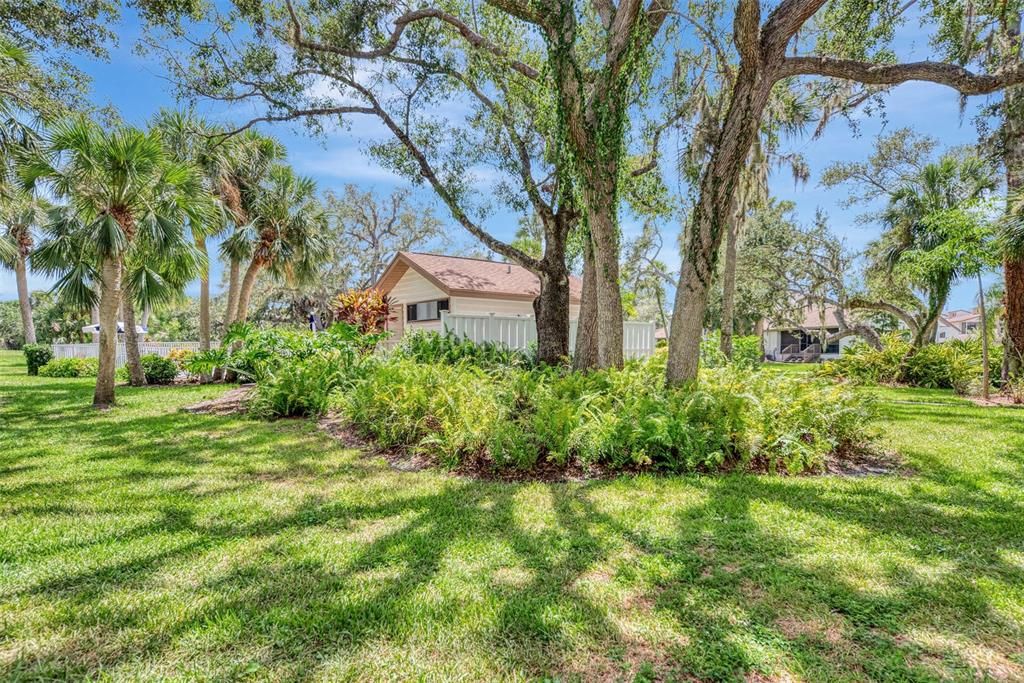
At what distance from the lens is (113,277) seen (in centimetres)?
859

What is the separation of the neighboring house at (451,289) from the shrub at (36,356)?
1244 centimetres

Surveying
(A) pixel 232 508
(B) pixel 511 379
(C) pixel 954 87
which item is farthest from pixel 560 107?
(A) pixel 232 508

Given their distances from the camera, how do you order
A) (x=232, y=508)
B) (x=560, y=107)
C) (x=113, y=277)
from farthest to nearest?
(x=113, y=277) < (x=560, y=107) < (x=232, y=508)

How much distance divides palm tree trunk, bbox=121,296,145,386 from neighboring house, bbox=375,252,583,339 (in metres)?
6.83

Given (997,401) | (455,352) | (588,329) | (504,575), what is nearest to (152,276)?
(455,352)

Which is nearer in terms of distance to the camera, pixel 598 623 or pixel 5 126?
pixel 598 623

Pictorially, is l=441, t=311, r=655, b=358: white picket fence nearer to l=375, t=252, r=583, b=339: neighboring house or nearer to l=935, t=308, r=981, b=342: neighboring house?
l=375, t=252, r=583, b=339: neighboring house

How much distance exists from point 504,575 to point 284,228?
1425cm

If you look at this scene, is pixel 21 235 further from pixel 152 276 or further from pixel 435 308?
pixel 435 308

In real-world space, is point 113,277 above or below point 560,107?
below

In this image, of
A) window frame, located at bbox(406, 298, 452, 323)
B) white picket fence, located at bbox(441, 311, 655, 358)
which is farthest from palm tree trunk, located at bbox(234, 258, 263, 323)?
white picket fence, located at bbox(441, 311, 655, 358)

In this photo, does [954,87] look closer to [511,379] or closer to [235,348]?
[511,379]

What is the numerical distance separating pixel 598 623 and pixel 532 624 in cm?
31

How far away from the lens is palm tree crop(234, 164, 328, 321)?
556 inches
